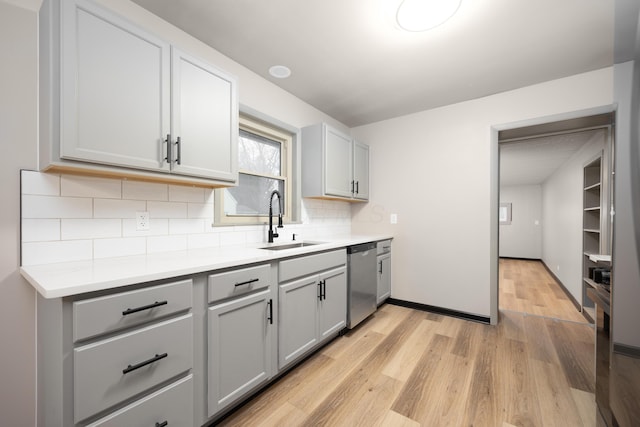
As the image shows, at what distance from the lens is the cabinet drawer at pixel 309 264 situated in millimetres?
1809

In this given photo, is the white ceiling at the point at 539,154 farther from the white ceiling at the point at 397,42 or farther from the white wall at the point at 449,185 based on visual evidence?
the white ceiling at the point at 397,42

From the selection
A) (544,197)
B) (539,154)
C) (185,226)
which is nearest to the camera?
(185,226)

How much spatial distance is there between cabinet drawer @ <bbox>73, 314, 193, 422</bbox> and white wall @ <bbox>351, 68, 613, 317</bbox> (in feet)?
8.97

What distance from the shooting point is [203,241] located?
198 centimetres

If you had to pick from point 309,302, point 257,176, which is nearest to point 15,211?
point 257,176

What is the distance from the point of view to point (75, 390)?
0.94 meters

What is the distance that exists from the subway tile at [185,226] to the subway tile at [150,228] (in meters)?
0.04

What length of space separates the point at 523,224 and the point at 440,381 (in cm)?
748

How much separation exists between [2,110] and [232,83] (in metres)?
1.15

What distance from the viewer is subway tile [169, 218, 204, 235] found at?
1807 mm

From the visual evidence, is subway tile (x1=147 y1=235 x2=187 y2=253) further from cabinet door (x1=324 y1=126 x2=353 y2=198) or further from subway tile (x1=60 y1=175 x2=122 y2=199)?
cabinet door (x1=324 y1=126 x2=353 y2=198)

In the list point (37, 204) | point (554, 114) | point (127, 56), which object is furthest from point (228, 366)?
point (554, 114)

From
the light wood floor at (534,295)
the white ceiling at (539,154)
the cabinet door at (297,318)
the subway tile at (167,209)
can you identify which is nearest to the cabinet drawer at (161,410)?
the cabinet door at (297,318)

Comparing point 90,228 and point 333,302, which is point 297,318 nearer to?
point 333,302
